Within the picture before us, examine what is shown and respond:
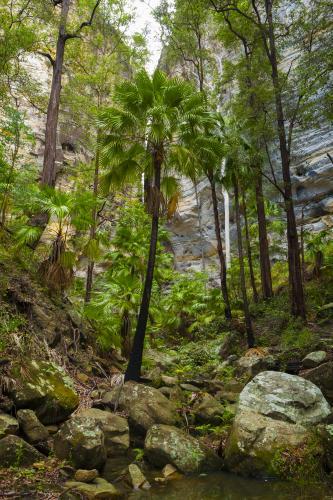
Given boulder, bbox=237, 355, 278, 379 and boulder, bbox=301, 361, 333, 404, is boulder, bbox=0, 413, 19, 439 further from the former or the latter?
boulder, bbox=237, 355, 278, 379

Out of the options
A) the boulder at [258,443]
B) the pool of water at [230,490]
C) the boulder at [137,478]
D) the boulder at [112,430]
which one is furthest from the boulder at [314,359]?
the boulder at [137,478]

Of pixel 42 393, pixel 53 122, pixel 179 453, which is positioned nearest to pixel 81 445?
pixel 42 393

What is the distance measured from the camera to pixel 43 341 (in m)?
8.88

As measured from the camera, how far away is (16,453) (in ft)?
17.8

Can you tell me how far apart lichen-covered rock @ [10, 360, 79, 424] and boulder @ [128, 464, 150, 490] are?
172 centimetres

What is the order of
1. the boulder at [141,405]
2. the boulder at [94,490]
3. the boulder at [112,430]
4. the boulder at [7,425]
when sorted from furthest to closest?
the boulder at [141,405] → the boulder at [112,430] → the boulder at [7,425] → the boulder at [94,490]

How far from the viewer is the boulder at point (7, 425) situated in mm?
5699

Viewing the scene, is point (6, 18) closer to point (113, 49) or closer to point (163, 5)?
point (113, 49)

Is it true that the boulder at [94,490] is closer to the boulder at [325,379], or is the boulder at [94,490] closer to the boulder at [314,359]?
the boulder at [325,379]

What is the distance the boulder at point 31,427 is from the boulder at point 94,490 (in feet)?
3.80

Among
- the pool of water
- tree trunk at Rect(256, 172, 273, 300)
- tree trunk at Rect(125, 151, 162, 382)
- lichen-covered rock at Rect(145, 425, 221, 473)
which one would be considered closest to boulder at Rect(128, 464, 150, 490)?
the pool of water

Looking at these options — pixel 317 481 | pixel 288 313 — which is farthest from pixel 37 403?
pixel 288 313

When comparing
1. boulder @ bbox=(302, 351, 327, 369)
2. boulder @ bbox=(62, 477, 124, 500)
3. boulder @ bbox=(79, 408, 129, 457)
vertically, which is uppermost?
boulder @ bbox=(302, 351, 327, 369)

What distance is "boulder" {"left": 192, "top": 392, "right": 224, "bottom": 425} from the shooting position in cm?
802
